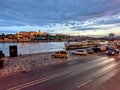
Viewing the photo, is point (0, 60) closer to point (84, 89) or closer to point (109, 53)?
point (84, 89)

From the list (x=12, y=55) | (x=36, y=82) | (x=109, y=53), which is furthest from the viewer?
(x=109, y=53)

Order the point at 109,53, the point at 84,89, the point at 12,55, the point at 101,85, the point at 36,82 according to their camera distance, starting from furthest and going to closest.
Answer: the point at 109,53 < the point at 12,55 < the point at 36,82 < the point at 101,85 < the point at 84,89

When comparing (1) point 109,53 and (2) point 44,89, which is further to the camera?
(1) point 109,53

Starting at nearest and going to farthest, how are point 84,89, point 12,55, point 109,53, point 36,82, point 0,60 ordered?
point 84,89, point 36,82, point 0,60, point 12,55, point 109,53

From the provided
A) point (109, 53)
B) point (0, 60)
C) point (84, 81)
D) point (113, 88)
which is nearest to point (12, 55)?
point (0, 60)

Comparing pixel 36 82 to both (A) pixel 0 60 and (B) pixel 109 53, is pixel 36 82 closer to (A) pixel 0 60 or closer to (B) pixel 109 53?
(A) pixel 0 60

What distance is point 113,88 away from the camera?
14344 millimetres

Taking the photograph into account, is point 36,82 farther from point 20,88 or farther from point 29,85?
point 20,88

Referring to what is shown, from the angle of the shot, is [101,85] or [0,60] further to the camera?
[0,60]

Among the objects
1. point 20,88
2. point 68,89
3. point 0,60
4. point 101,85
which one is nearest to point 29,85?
point 20,88

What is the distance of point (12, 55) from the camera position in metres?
40.6

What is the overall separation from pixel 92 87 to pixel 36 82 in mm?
4988

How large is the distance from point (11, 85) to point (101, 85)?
286 inches

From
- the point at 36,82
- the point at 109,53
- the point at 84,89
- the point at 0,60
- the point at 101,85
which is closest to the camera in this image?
the point at 84,89
